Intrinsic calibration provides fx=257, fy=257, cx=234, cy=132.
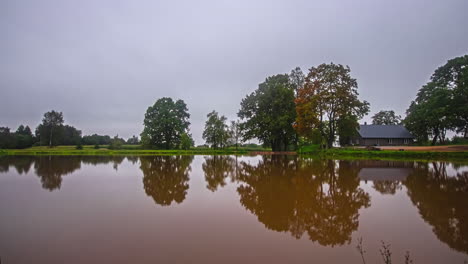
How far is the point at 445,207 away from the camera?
693 cm

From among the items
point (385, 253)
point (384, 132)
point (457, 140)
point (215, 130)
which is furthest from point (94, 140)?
point (457, 140)

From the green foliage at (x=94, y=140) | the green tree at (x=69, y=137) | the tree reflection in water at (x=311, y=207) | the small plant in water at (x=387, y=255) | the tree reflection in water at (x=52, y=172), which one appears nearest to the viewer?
the small plant in water at (x=387, y=255)

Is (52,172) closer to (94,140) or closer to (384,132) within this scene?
(384,132)

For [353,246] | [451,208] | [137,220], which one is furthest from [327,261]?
[451,208]

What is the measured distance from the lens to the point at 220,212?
6.59 m

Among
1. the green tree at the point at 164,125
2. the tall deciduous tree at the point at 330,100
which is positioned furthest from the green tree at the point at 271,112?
the green tree at the point at 164,125

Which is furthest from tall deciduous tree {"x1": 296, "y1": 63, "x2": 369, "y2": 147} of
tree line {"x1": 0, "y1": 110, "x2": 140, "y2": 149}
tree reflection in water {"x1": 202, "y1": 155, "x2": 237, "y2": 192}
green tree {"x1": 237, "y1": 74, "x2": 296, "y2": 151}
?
tree line {"x1": 0, "y1": 110, "x2": 140, "y2": 149}

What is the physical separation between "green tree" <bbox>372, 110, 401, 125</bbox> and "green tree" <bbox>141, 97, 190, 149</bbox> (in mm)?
55092

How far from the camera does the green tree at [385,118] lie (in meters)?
73.4

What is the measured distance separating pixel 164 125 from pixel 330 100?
34.3 m

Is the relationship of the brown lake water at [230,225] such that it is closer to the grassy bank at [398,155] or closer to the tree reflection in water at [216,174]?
the tree reflection in water at [216,174]

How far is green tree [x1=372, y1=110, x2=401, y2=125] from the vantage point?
2891 inches

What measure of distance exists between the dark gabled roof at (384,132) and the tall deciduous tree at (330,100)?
70.3ft

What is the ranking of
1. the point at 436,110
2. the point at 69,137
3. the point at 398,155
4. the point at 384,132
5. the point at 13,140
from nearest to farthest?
1. the point at 398,155
2. the point at 436,110
3. the point at 384,132
4. the point at 13,140
5. the point at 69,137
